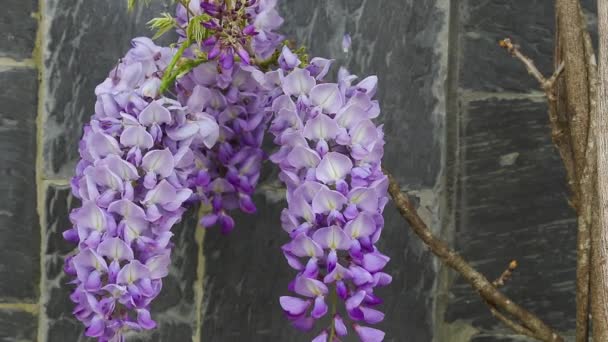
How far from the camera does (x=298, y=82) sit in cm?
122

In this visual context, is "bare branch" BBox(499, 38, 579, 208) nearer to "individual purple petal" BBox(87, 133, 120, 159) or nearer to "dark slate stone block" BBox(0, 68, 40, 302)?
"individual purple petal" BBox(87, 133, 120, 159)

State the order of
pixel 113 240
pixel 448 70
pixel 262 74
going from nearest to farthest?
pixel 113 240 < pixel 262 74 < pixel 448 70

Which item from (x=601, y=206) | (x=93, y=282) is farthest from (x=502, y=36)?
(x=93, y=282)

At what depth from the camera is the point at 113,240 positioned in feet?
3.67

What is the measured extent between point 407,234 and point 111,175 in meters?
0.63

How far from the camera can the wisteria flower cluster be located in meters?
1.13

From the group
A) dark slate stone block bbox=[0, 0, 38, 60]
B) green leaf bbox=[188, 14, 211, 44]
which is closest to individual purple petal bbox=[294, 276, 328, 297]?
green leaf bbox=[188, 14, 211, 44]

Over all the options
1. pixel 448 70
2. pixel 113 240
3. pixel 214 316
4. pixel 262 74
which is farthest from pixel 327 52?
pixel 113 240

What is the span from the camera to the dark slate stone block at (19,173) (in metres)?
1.56

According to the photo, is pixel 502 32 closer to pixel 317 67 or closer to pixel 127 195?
pixel 317 67

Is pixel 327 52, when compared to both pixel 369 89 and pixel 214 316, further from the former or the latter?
pixel 214 316

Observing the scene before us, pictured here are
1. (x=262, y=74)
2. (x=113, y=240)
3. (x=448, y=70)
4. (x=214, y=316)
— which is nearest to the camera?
(x=113, y=240)

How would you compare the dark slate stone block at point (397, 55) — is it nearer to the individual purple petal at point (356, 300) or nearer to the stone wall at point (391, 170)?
the stone wall at point (391, 170)

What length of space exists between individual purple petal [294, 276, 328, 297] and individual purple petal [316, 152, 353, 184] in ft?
0.40
